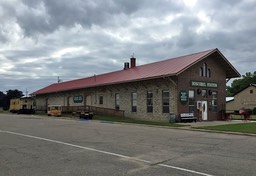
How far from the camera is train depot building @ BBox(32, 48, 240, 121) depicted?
87.2 feet

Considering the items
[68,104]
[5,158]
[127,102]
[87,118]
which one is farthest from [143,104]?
[5,158]

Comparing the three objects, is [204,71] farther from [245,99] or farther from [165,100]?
[245,99]

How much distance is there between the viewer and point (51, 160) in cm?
854

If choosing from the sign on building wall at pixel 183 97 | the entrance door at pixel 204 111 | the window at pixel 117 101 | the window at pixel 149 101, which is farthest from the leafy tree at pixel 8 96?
the sign on building wall at pixel 183 97

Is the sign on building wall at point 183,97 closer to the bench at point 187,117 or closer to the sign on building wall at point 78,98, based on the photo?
the bench at point 187,117

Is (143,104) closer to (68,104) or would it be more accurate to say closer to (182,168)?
(68,104)

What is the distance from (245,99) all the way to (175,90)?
38430mm

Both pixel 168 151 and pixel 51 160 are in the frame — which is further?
pixel 168 151

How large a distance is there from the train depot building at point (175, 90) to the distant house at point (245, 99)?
94.2 feet

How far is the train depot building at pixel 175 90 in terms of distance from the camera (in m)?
26.6

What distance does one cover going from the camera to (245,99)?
59.7m

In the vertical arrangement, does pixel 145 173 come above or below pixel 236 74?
below

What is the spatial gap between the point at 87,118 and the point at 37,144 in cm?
1966

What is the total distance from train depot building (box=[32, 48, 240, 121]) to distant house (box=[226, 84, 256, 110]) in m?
28.7
